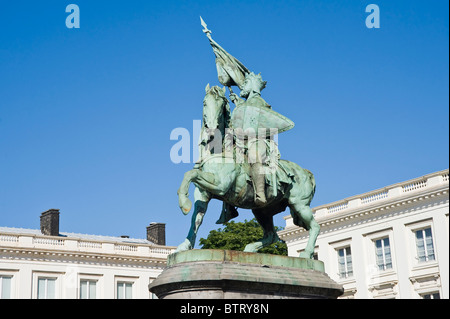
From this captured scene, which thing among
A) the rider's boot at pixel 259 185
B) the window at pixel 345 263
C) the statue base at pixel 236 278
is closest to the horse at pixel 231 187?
the rider's boot at pixel 259 185

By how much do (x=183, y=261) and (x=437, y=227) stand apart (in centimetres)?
3710

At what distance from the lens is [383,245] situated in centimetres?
5381

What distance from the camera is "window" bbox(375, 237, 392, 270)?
53.3 metres

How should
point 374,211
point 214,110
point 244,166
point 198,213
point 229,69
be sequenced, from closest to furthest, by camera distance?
point 198,213 < point 244,166 < point 214,110 < point 229,69 < point 374,211

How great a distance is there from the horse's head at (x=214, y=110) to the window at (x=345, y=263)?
39.0 meters

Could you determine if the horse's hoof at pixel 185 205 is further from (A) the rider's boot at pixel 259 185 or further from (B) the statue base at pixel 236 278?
(A) the rider's boot at pixel 259 185

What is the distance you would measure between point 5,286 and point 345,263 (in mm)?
22838

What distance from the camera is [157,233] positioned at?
72.1 m

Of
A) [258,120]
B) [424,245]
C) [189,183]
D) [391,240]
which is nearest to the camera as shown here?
[189,183]

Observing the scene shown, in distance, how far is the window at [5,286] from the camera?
185 ft

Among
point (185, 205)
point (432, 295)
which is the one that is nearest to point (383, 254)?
point (432, 295)

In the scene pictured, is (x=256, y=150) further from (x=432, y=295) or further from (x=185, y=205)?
(x=432, y=295)
